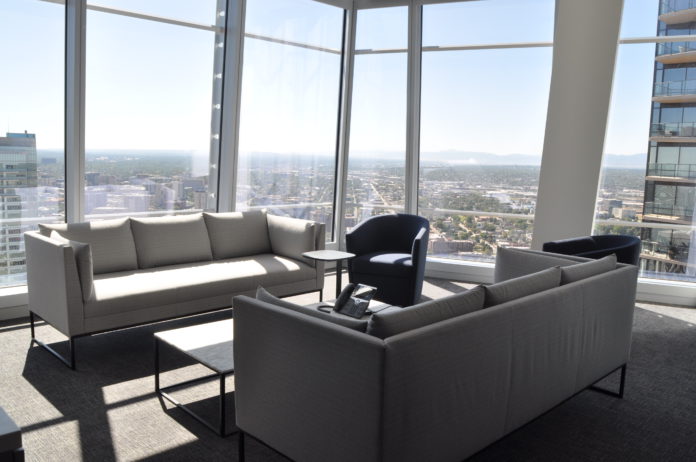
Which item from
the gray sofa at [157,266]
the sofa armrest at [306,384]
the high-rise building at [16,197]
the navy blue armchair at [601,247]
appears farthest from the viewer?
the high-rise building at [16,197]

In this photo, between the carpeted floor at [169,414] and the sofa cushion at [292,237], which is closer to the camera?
the carpeted floor at [169,414]

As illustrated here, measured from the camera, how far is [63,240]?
4426 millimetres

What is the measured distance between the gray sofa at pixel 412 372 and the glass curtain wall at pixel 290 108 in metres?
4.27

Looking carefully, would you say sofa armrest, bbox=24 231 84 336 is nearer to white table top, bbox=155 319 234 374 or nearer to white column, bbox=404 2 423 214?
white table top, bbox=155 319 234 374

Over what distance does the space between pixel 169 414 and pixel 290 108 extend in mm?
4342

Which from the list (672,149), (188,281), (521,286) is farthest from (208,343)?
(672,149)

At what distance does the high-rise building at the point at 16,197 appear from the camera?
512cm

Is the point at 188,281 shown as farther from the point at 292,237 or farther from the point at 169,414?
the point at 169,414

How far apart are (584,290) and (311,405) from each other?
5.54 ft

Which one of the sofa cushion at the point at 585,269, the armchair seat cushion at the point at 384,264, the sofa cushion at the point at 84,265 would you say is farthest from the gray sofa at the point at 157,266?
the sofa cushion at the point at 585,269

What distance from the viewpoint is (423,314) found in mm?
2596

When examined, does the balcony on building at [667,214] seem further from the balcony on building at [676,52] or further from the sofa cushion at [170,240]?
the sofa cushion at [170,240]

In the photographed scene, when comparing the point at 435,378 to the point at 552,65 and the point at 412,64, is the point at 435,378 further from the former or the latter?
the point at 412,64

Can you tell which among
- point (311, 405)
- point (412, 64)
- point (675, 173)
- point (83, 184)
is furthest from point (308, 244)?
point (675, 173)
